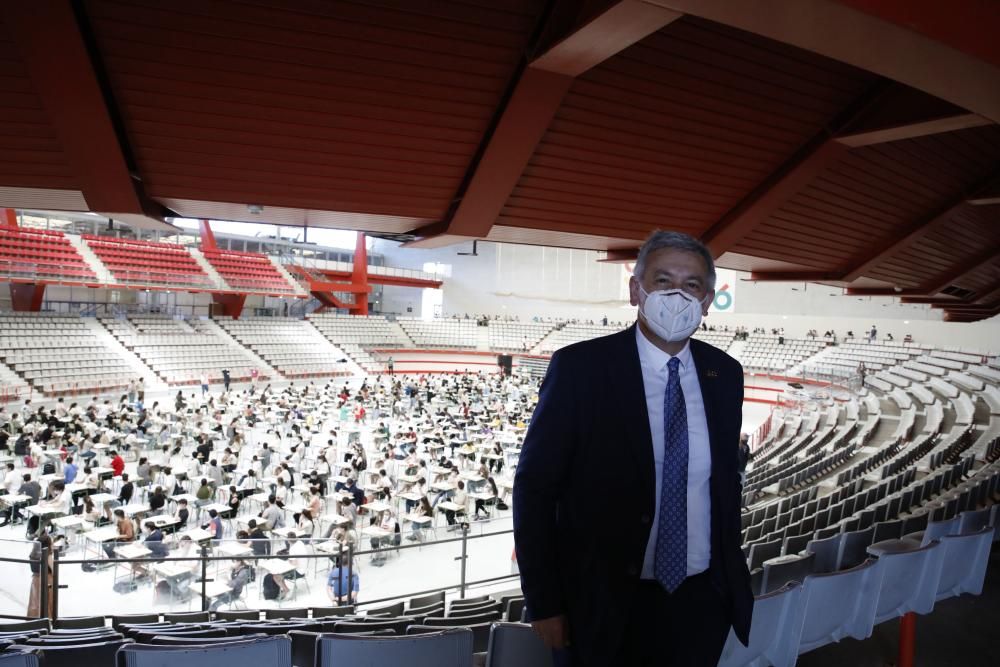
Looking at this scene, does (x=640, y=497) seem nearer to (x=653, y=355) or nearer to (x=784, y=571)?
(x=653, y=355)

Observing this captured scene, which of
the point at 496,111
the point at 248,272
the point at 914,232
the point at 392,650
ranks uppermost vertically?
the point at 248,272

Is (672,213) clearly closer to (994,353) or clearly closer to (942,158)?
(942,158)

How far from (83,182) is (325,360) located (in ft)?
93.1

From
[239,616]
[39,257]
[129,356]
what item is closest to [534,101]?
[239,616]

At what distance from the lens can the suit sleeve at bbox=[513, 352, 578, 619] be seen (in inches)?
69.7

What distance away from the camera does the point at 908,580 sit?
12.5 ft

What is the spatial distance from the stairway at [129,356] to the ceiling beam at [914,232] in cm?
2457

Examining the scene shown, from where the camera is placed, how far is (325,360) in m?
32.8

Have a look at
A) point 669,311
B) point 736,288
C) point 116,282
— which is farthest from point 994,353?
point 116,282

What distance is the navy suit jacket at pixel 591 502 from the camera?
177cm

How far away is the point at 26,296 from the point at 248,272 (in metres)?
9.88

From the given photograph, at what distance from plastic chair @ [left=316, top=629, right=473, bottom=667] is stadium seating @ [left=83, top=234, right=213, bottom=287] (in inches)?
1140

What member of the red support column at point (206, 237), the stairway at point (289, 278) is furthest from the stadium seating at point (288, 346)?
the red support column at point (206, 237)

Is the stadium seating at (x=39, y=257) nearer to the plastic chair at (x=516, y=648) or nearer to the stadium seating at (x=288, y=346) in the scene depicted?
the stadium seating at (x=288, y=346)
